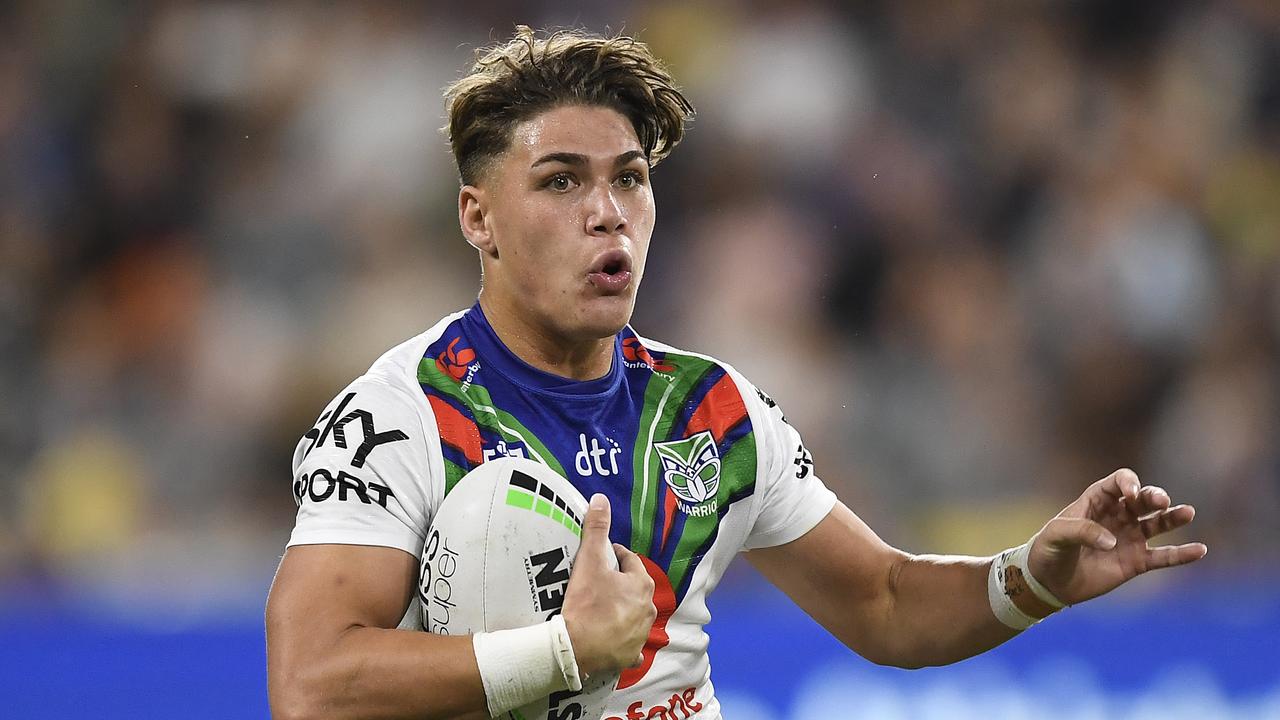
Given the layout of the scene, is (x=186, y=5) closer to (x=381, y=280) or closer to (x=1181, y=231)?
(x=381, y=280)

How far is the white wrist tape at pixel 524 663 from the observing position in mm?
2715

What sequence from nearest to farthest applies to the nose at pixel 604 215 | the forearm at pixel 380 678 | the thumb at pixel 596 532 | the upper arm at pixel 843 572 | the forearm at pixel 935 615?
the forearm at pixel 380 678
the thumb at pixel 596 532
the nose at pixel 604 215
the forearm at pixel 935 615
the upper arm at pixel 843 572

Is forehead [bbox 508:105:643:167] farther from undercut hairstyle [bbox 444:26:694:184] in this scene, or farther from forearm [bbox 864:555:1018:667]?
forearm [bbox 864:555:1018:667]

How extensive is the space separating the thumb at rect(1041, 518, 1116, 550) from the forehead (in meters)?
1.14

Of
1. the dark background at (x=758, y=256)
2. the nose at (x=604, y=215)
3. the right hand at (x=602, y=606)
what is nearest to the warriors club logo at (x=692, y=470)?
the right hand at (x=602, y=606)

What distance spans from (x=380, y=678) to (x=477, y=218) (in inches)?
40.4

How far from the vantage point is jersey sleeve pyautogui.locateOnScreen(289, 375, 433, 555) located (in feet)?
9.26

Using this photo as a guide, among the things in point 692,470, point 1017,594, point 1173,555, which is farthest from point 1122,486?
point 692,470

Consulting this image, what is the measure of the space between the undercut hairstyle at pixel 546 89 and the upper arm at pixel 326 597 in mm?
884

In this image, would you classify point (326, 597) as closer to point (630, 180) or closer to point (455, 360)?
point (455, 360)

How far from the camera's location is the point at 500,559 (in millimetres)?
2797

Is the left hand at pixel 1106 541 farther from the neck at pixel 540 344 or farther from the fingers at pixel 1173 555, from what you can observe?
the neck at pixel 540 344

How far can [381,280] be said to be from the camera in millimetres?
7121

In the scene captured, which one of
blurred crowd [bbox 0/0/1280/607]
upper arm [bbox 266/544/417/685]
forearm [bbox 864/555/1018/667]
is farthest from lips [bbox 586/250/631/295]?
blurred crowd [bbox 0/0/1280/607]
